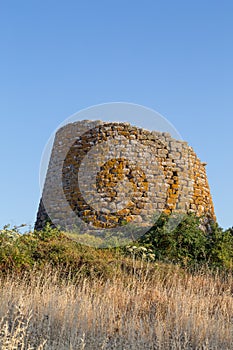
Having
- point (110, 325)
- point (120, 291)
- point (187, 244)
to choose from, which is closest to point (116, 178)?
point (187, 244)

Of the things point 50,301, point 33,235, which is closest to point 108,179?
point 33,235

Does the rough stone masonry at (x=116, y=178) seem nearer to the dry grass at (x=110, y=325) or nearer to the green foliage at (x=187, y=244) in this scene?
the green foliage at (x=187, y=244)

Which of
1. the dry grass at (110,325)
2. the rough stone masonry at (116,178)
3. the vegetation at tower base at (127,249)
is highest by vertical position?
the rough stone masonry at (116,178)

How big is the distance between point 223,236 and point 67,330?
9655 mm

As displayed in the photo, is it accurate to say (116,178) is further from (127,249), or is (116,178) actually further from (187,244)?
(187,244)

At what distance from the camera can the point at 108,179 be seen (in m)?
15.8

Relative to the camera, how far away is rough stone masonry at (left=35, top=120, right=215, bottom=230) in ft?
51.2

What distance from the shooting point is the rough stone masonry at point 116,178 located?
614 inches

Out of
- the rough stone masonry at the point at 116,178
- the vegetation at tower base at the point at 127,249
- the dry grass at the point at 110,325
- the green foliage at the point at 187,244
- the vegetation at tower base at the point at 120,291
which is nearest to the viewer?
the dry grass at the point at 110,325

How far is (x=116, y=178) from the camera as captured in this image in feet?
51.9

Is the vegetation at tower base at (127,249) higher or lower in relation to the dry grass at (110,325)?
higher

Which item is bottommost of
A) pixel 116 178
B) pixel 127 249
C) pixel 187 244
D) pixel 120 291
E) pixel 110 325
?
pixel 110 325

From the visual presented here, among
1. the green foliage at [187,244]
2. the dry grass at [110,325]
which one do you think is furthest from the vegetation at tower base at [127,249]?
the dry grass at [110,325]

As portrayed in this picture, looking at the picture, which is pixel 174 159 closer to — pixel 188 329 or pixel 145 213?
pixel 145 213
